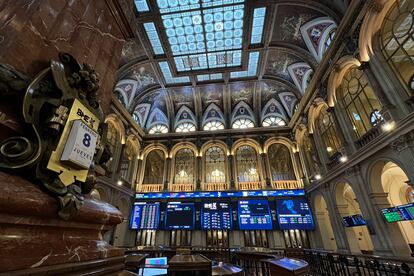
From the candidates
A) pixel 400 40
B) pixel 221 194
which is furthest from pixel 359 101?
pixel 221 194

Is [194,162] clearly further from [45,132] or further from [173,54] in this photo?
[45,132]

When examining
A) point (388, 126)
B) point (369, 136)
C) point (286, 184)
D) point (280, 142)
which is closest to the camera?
point (388, 126)

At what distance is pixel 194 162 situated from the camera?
14492mm

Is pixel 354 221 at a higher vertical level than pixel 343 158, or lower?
lower

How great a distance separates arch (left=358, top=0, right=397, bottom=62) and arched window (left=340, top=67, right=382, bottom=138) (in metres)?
0.94

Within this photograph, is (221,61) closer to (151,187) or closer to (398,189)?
(151,187)

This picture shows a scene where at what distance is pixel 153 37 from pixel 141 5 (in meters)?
1.67

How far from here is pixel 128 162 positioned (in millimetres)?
13352

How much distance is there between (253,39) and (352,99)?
6.20 metres

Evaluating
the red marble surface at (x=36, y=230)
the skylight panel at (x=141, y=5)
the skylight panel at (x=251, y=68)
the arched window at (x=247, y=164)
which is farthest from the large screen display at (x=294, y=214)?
the skylight panel at (x=141, y=5)

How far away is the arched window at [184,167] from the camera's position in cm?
1396

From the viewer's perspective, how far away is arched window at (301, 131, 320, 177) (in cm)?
1116

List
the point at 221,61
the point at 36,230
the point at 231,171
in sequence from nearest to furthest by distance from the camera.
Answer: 1. the point at 36,230
2. the point at 221,61
3. the point at 231,171

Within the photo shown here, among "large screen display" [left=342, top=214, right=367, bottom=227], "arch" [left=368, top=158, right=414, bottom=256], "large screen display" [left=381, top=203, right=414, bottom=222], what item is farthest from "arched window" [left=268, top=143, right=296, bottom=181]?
"large screen display" [left=381, top=203, right=414, bottom=222]
